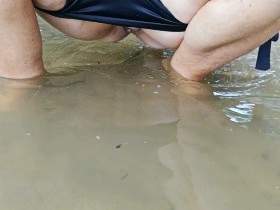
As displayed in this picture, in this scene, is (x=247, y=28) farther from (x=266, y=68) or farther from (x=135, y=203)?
(x=135, y=203)

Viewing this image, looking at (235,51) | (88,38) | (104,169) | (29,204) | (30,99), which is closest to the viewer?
(29,204)

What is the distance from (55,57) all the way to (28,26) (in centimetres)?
31

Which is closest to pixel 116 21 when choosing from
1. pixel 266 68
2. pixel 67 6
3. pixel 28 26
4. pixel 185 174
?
pixel 67 6

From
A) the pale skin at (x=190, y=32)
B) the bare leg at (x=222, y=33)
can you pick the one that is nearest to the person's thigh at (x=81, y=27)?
the pale skin at (x=190, y=32)

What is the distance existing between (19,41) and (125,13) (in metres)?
0.32

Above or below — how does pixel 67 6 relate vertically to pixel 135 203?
above

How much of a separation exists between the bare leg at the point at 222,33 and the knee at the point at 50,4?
38 centimetres

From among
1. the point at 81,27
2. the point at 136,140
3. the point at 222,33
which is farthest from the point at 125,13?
the point at 136,140

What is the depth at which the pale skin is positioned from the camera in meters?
1.46

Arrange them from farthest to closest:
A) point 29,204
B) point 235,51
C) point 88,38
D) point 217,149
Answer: point 88,38 < point 235,51 < point 217,149 < point 29,204

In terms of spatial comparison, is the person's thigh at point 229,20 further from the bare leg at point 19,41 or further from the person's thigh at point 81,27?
the bare leg at point 19,41

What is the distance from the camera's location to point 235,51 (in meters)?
1.59

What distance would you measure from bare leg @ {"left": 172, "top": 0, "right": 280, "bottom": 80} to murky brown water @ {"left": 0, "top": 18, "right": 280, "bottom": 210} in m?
0.08

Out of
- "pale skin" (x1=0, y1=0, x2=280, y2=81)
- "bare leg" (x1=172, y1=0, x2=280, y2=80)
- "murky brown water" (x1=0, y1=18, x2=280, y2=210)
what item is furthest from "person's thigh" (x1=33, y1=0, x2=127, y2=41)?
"bare leg" (x1=172, y1=0, x2=280, y2=80)
